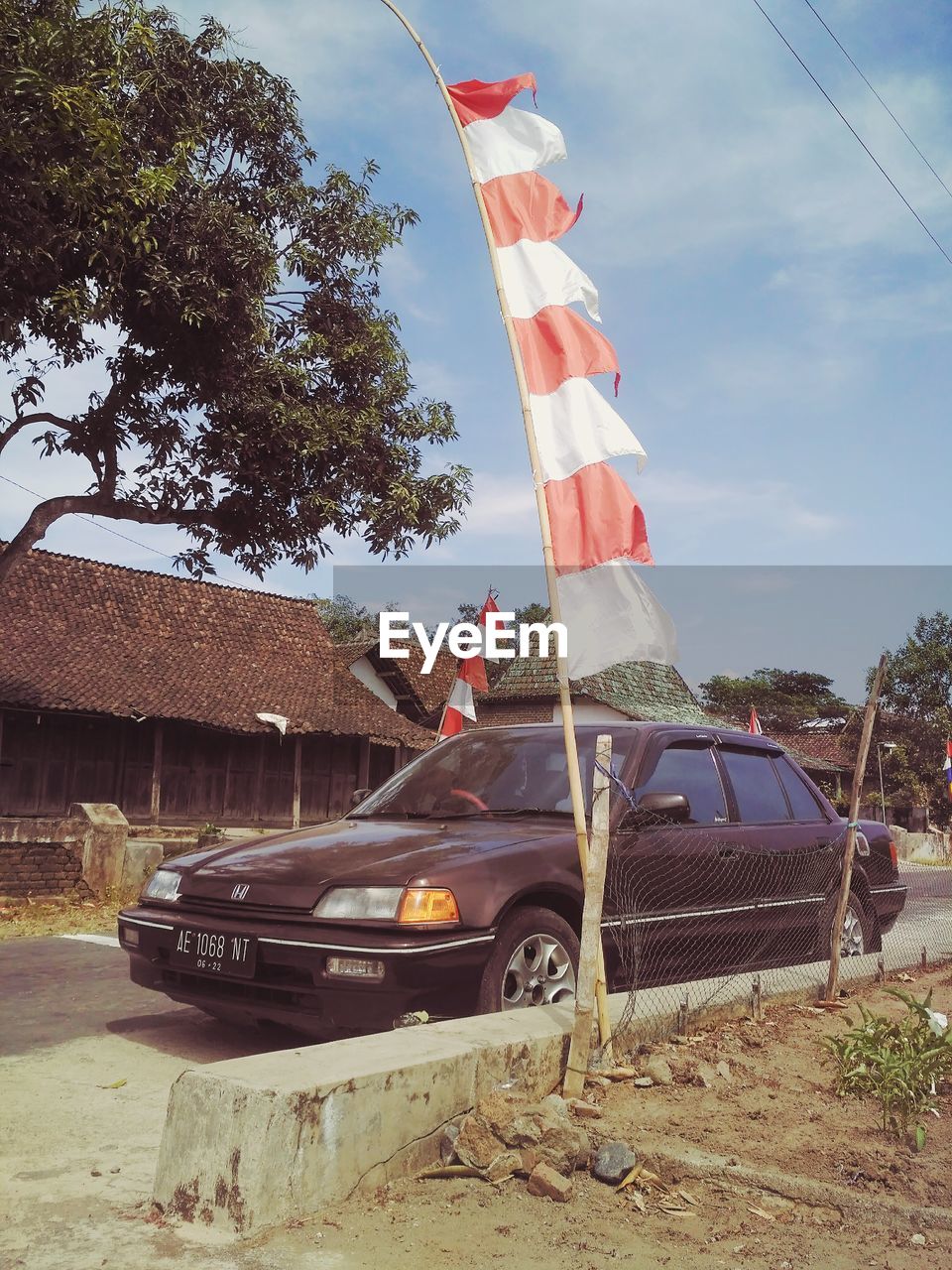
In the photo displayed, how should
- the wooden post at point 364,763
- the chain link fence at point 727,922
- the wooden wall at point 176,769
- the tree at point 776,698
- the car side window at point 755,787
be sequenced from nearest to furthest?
the chain link fence at point 727,922, the car side window at point 755,787, the wooden wall at point 176,769, the wooden post at point 364,763, the tree at point 776,698

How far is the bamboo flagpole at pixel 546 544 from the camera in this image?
176 inches

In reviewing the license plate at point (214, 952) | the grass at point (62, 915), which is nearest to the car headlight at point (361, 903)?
the license plate at point (214, 952)

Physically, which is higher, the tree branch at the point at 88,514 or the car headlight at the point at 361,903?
the tree branch at the point at 88,514

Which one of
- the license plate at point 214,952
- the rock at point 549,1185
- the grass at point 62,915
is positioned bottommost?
the grass at point 62,915

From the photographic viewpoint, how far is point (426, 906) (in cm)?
450

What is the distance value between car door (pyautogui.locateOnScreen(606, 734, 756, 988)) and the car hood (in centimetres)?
48

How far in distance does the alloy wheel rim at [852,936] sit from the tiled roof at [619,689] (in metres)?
21.4

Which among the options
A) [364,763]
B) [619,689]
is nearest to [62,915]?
[364,763]

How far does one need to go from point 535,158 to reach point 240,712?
1900 cm

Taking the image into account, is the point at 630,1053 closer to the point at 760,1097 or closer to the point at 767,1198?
the point at 760,1097

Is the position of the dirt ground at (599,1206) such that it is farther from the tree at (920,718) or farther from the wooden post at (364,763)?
the tree at (920,718)

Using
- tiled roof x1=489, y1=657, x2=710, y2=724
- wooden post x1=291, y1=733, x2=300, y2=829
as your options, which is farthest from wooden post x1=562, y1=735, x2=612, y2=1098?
tiled roof x1=489, y1=657, x2=710, y2=724

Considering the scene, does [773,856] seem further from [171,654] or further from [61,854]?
[171,654]

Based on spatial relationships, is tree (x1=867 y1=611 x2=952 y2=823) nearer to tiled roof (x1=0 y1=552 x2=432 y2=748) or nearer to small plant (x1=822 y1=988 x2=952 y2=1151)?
tiled roof (x1=0 y1=552 x2=432 y2=748)
